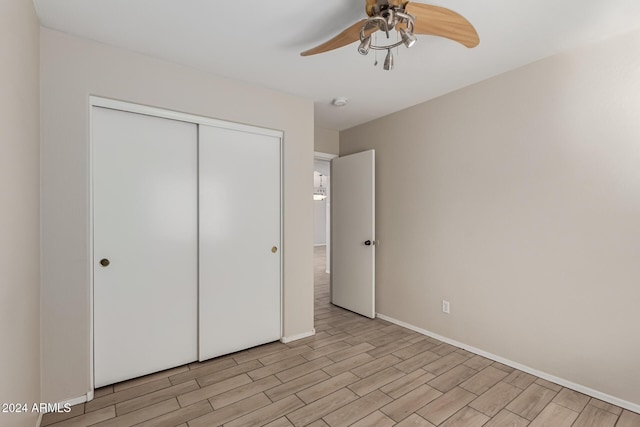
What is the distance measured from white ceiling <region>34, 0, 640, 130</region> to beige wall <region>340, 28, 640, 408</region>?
311mm

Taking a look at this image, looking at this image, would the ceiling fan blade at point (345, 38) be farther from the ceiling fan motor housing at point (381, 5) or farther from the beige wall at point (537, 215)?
the beige wall at point (537, 215)

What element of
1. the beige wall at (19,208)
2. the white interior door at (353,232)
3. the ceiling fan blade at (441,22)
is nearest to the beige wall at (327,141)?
the white interior door at (353,232)

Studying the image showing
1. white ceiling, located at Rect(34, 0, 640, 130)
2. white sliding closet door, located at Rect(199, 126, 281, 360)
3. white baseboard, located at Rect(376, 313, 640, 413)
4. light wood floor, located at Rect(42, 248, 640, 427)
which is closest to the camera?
white ceiling, located at Rect(34, 0, 640, 130)

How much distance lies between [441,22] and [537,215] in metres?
1.69

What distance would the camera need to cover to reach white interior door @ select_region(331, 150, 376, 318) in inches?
143

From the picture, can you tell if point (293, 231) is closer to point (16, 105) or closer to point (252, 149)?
point (252, 149)

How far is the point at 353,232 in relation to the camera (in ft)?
12.7

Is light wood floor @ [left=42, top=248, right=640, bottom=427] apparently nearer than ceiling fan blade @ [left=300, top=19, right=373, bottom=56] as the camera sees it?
No

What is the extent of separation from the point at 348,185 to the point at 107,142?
2607mm

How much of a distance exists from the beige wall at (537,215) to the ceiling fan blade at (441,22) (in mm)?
1077

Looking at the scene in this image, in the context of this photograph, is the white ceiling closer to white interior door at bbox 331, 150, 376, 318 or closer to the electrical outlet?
white interior door at bbox 331, 150, 376, 318

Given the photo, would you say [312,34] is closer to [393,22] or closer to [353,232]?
[393,22]

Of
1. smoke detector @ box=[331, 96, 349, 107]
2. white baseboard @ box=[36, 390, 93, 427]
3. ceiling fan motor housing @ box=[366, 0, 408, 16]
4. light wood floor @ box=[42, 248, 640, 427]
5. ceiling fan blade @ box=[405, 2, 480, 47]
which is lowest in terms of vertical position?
light wood floor @ box=[42, 248, 640, 427]

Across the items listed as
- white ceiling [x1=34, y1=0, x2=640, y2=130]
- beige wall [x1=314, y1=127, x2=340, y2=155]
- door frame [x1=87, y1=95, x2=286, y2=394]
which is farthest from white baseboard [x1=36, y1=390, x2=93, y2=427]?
beige wall [x1=314, y1=127, x2=340, y2=155]
